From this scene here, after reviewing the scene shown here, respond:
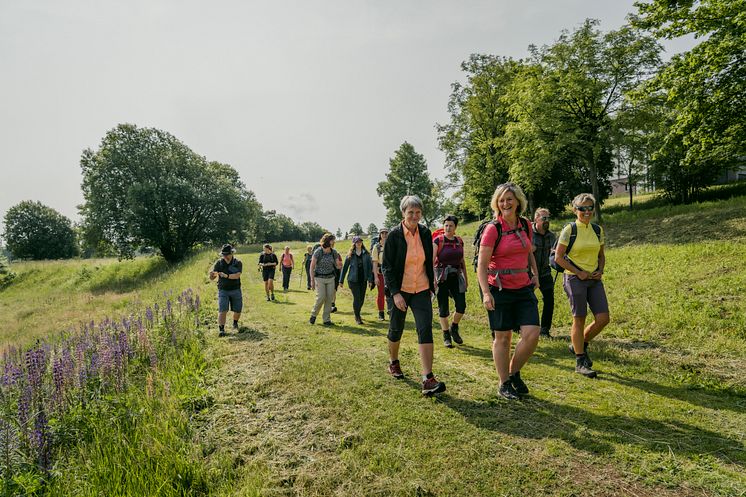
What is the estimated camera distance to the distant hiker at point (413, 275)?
4.52m

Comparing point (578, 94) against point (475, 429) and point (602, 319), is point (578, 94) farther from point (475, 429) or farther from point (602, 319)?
point (475, 429)

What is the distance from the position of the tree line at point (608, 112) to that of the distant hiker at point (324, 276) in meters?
13.4

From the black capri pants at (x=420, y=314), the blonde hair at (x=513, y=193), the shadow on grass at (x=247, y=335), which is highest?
the blonde hair at (x=513, y=193)

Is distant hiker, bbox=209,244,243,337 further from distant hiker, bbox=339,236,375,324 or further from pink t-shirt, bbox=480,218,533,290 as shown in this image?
pink t-shirt, bbox=480,218,533,290

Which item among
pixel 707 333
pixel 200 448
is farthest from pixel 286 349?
pixel 707 333

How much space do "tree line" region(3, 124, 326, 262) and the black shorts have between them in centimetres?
3502

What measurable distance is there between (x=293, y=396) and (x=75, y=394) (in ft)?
10.1

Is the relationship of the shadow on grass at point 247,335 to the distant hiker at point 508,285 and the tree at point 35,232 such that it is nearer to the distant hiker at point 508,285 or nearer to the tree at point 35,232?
the distant hiker at point 508,285

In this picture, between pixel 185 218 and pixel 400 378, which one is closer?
pixel 400 378

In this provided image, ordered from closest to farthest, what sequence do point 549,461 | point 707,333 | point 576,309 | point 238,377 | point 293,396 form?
point 549,461 → point 293,396 → point 576,309 → point 238,377 → point 707,333

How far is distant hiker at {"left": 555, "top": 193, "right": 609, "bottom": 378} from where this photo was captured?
196 inches

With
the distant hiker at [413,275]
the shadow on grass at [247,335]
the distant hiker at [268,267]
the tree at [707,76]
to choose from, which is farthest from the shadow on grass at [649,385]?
the tree at [707,76]

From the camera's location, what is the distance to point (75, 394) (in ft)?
16.4

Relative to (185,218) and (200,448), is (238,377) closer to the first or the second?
(200,448)
